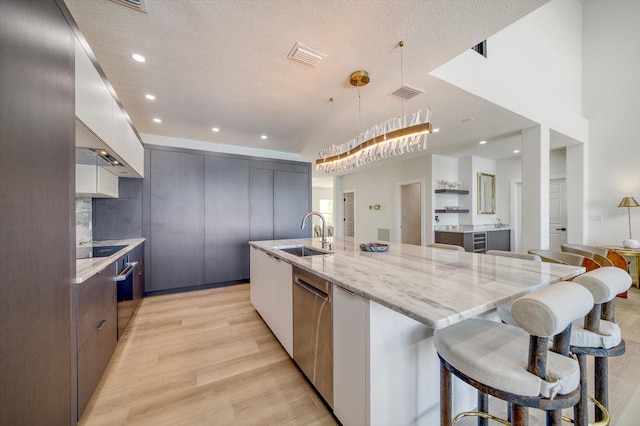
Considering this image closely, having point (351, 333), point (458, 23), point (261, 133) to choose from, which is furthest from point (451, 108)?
point (351, 333)

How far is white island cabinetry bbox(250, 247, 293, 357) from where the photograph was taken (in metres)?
1.96

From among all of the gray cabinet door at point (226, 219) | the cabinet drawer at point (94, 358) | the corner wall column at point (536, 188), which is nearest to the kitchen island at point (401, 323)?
the cabinet drawer at point (94, 358)

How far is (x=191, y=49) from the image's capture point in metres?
2.01

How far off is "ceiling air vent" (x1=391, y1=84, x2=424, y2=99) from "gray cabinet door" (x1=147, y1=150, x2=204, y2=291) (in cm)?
316

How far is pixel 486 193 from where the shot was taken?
643 cm

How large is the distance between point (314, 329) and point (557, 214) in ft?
22.5

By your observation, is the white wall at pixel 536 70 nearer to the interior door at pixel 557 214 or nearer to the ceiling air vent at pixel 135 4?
the interior door at pixel 557 214

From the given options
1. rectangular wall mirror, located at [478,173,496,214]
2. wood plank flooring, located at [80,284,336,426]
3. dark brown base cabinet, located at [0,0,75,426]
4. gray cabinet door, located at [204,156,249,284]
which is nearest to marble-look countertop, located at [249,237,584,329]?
wood plank flooring, located at [80,284,336,426]

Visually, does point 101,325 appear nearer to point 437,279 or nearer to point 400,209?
point 437,279

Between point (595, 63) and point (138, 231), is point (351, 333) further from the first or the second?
point (595, 63)

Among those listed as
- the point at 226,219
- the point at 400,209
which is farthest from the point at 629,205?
the point at 226,219

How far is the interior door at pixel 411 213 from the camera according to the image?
6.32m

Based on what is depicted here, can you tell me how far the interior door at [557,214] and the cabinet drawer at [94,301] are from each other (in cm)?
788

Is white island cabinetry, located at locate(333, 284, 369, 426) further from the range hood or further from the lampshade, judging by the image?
the lampshade
